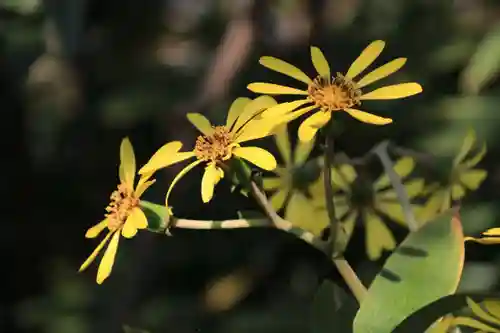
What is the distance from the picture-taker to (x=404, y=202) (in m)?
0.57

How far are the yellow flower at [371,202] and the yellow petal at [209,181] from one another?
0.13 meters

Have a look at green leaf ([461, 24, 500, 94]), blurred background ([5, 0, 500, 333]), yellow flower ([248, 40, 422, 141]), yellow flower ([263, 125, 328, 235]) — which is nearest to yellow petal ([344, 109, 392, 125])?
yellow flower ([248, 40, 422, 141])

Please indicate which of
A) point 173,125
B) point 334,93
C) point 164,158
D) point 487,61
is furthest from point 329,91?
point 173,125

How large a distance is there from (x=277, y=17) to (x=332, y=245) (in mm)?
883

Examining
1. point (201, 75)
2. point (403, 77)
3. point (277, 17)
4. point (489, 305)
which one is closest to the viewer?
point (489, 305)

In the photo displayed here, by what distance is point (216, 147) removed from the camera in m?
0.54

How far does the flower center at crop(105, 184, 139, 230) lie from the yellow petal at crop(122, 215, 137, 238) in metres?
0.01

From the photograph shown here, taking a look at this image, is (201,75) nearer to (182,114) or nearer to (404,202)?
(182,114)

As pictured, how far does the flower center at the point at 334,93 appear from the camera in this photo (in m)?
0.54

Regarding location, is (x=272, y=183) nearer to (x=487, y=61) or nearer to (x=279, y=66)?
(x=279, y=66)

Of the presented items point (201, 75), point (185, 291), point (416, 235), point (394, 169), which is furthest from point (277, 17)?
point (416, 235)

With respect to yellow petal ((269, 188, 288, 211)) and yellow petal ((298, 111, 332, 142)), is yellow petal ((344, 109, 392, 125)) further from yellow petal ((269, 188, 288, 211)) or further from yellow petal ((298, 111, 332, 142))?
yellow petal ((269, 188, 288, 211))

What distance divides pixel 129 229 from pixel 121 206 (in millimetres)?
43

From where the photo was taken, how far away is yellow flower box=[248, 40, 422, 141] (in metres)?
0.51
